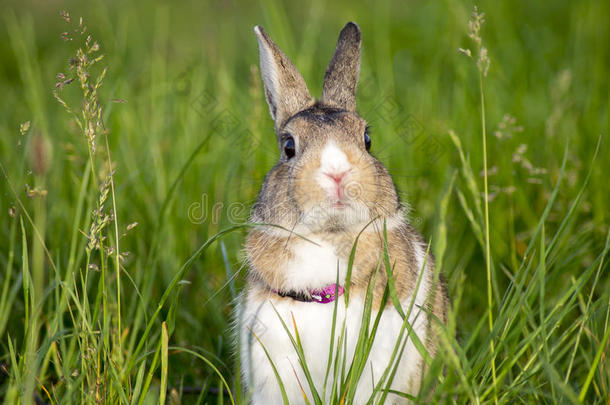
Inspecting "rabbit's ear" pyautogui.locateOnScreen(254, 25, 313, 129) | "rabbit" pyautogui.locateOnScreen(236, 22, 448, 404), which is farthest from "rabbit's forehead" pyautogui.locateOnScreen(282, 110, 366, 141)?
"rabbit's ear" pyautogui.locateOnScreen(254, 25, 313, 129)

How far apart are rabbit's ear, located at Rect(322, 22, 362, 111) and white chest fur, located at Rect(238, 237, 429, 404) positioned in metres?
1.05

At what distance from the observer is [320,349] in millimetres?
2771

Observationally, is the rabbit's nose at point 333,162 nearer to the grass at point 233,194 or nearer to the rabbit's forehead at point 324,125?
the rabbit's forehead at point 324,125

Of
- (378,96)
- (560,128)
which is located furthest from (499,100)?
(378,96)

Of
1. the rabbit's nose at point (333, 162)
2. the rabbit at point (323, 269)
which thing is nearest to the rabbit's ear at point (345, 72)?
the rabbit at point (323, 269)

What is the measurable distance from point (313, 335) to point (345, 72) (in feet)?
4.82

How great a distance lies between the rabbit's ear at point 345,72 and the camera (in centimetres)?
352

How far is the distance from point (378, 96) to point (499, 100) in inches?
36.9

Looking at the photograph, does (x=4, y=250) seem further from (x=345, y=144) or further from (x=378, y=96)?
(x=378, y=96)

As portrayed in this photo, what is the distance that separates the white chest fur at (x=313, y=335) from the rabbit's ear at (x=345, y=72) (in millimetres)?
1051

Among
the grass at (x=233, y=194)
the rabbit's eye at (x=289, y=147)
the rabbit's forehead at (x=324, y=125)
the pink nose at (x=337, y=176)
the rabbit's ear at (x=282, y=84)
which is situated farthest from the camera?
the rabbit's ear at (x=282, y=84)

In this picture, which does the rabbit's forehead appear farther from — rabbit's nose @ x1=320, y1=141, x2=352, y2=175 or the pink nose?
the pink nose

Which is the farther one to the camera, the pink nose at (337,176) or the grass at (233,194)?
the pink nose at (337,176)

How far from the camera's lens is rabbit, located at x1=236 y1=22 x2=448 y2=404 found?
9.10 feet
